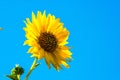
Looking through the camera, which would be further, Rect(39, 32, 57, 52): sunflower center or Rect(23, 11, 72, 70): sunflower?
Rect(39, 32, 57, 52): sunflower center

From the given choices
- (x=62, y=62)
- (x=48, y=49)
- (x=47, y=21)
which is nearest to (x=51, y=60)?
(x=62, y=62)

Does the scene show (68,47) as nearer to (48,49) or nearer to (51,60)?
(48,49)

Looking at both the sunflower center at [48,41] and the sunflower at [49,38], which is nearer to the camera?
the sunflower at [49,38]

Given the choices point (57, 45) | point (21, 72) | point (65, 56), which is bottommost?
point (21, 72)

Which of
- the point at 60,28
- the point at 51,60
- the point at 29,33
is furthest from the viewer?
the point at 60,28
